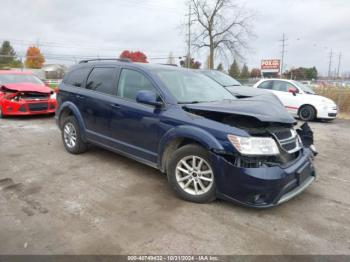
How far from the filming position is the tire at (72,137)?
5.55 metres

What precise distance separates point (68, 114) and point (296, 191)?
4.37m

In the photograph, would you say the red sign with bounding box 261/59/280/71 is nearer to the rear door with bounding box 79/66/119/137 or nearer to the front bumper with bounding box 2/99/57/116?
the front bumper with bounding box 2/99/57/116

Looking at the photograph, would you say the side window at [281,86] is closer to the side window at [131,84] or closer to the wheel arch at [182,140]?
the side window at [131,84]

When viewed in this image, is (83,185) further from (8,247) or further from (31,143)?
(31,143)

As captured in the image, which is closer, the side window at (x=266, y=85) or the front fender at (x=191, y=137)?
the front fender at (x=191, y=137)

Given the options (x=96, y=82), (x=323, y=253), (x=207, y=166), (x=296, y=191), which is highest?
(x=96, y=82)

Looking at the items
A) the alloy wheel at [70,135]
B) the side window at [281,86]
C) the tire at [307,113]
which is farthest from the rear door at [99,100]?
the tire at [307,113]

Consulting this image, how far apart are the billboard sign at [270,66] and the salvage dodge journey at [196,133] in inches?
1592

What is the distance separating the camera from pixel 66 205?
11.9 feet

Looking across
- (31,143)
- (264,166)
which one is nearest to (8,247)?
(264,166)

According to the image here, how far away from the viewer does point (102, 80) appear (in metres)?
5.16

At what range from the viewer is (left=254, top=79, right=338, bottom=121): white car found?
11070 mm

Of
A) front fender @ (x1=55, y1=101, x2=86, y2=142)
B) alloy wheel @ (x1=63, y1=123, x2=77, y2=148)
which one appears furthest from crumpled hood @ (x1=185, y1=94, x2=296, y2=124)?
alloy wheel @ (x1=63, y1=123, x2=77, y2=148)

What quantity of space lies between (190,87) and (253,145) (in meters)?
1.67
